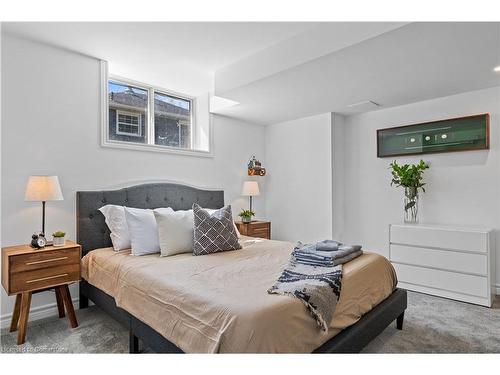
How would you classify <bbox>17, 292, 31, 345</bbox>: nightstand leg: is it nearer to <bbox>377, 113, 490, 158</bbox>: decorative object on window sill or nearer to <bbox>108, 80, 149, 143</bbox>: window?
<bbox>108, 80, 149, 143</bbox>: window

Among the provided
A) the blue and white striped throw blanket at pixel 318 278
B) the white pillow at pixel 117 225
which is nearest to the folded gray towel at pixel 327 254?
the blue and white striped throw blanket at pixel 318 278

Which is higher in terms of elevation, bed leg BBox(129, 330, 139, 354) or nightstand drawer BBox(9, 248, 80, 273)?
nightstand drawer BBox(9, 248, 80, 273)

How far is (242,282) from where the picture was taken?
178 centimetres

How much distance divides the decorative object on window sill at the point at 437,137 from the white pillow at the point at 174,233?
2.79m

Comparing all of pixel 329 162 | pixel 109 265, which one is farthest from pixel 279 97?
pixel 109 265

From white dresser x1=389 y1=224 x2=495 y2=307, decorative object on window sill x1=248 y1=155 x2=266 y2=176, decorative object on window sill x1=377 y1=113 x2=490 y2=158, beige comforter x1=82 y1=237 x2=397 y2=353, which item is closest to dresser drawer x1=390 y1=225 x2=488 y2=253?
white dresser x1=389 y1=224 x2=495 y2=307

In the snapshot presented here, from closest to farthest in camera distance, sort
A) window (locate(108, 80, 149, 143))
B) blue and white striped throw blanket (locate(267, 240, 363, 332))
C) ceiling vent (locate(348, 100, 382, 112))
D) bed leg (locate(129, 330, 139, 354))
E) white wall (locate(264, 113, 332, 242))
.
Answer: blue and white striped throw blanket (locate(267, 240, 363, 332))
bed leg (locate(129, 330, 139, 354))
window (locate(108, 80, 149, 143))
ceiling vent (locate(348, 100, 382, 112))
white wall (locate(264, 113, 332, 242))

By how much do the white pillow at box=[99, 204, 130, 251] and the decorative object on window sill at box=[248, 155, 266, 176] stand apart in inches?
87.3

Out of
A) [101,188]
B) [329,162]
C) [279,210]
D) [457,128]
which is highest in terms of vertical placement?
[457,128]

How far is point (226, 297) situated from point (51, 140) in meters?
2.29

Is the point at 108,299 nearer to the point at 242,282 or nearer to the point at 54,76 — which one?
the point at 242,282

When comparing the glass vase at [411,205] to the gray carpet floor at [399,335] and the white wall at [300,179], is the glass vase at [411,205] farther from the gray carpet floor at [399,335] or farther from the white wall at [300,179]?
the gray carpet floor at [399,335]

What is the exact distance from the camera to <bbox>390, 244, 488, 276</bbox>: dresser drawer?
2.89m

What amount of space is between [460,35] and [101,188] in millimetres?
3345
